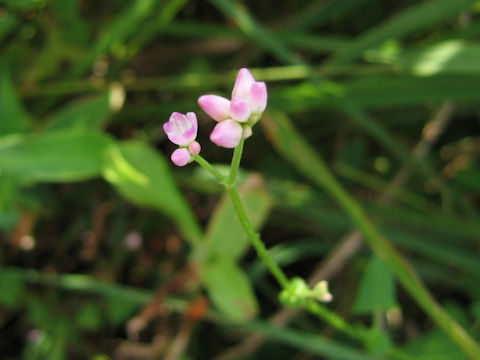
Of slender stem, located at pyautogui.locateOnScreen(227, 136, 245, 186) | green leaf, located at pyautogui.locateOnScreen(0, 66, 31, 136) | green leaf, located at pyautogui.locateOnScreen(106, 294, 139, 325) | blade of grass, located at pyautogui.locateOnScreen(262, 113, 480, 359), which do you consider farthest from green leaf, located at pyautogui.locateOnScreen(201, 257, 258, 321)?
slender stem, located at pyautogui.locateOnScreen(227, 136, 245, 186)

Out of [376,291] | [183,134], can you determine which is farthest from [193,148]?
[376,291]

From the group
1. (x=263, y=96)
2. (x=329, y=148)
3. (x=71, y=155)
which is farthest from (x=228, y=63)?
(x=263, y=96)

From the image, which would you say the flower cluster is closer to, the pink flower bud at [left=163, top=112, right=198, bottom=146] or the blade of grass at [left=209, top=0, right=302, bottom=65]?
the pink flower bud at [left=163, top=112, right=198, bottom=146]

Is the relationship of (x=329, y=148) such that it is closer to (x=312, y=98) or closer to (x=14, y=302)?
(x=312, y=98)

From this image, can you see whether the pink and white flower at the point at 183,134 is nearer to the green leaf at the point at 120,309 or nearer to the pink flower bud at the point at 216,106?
the pink flower bud at the point at 216,106

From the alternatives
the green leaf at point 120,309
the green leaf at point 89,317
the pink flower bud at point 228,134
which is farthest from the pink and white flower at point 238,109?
the green leaf at point 89,317

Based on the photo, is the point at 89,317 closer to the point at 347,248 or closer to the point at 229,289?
the point at 229,289
